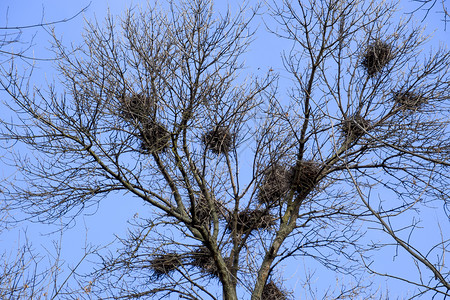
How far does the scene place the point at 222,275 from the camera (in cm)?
719

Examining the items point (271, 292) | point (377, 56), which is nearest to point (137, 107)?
point (271, 292)

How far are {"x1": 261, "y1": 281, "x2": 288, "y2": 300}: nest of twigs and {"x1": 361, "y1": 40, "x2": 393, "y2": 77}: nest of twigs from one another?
3617mm

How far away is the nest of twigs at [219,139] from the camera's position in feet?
24.3

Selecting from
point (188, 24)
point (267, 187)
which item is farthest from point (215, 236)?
point (188, 24)

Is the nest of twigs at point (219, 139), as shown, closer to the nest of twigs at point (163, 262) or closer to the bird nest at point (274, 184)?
the bird nest at point (274, 184)

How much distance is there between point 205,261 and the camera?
26.2ft

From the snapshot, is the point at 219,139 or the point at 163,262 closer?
the point at 219,139

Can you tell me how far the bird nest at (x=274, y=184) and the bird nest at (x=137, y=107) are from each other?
1996 mm

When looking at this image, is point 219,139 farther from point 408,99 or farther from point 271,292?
point 408,99

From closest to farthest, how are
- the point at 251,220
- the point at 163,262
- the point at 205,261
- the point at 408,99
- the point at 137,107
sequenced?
the point at 137,107
the point at 408,99
the point at 163,262
the point at 205,261
the point at 251,220

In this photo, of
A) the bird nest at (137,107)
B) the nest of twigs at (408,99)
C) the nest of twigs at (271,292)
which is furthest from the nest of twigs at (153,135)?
the nest of twigs at (408,99)

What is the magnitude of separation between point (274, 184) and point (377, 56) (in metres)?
2.62

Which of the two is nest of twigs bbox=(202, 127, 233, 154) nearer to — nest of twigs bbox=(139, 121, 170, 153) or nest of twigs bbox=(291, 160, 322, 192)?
nest of twigs bbox=(139, 121, 170, 153)

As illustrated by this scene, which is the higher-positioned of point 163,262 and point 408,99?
point 408,99
